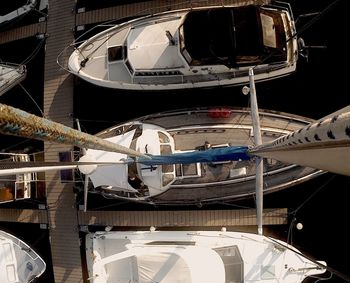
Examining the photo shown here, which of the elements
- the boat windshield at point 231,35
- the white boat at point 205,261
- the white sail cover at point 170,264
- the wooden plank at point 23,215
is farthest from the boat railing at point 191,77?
the wooden plank at point 23,215

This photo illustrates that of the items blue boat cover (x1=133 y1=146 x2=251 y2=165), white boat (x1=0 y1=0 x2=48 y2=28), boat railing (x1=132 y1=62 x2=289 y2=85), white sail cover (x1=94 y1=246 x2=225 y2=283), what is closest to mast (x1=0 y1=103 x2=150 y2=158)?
blue boat cover (x1=133 y1=146 x2=251 y2=165)

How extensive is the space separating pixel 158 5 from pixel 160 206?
5.56m

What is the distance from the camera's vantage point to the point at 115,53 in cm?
1040

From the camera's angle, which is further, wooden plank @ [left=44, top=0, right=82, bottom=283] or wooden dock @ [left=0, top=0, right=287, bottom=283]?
wooden plank @ [left=44, top=0, right=82, bottom=283]

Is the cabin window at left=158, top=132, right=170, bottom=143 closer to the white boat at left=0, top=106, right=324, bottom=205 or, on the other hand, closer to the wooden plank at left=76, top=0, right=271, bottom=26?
the white boat at left=0, top=106, right=324, bottom=205

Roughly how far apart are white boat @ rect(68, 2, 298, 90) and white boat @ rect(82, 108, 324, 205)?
104cm

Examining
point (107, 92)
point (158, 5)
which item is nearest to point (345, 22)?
point (158, 5)

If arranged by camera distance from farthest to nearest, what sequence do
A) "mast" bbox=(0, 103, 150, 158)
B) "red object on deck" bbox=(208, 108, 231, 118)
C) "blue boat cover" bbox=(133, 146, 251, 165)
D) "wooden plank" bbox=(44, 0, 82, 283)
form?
"wooden plank" bbox=(44, 0, 82, 283)
"red object on deck" bbox=(208, 108, 231, 118)
"blue boat cover" bbox=(133, 146, 251, 165)
"mast" bbox=(0, 103, 150, 158)

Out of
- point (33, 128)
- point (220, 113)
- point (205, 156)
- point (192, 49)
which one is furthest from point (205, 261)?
point (33, 128)

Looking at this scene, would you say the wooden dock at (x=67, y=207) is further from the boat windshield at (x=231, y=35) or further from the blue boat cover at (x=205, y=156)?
the blue boat cover at (x=205, y=156)

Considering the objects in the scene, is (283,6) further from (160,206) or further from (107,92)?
(160,206)

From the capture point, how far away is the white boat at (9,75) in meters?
11.2

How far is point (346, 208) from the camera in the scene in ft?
32.4

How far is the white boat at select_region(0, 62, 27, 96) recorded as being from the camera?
1119 centimetres
